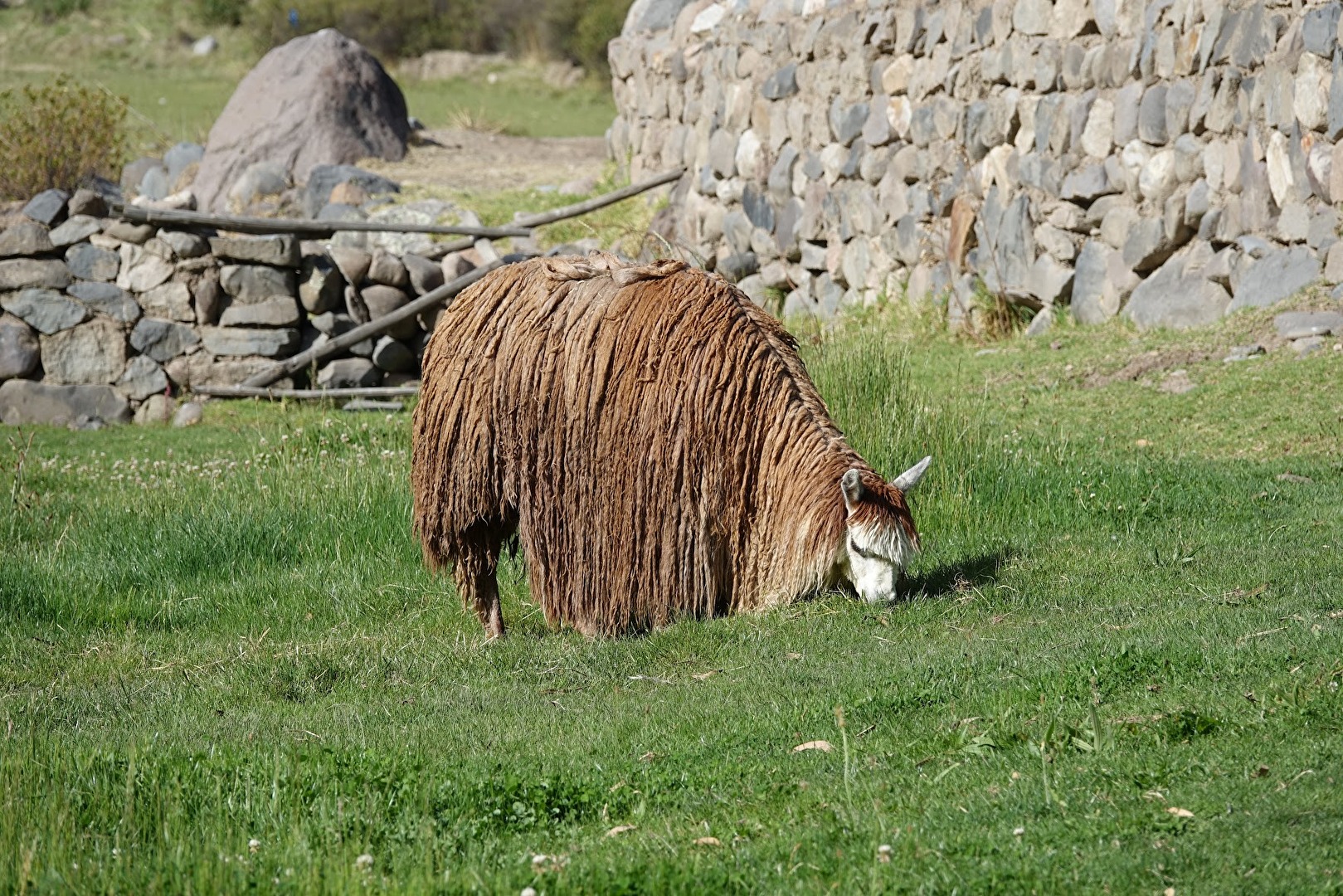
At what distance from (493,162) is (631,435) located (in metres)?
17.3

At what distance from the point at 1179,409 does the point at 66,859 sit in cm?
786

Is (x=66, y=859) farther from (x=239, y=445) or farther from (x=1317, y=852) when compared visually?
(x=239, y=445)

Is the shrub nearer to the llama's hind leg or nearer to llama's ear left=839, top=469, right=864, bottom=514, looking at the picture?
the llama's hind leg

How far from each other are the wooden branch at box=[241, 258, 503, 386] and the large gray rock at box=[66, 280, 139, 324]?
1287 mm

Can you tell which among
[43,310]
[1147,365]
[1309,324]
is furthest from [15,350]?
[1309,324]

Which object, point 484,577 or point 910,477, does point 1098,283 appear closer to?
point 910,477

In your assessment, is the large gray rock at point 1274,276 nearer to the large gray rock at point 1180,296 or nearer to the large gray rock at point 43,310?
the large gray rock at point 1180,296

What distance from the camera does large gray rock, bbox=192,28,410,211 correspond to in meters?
21.5

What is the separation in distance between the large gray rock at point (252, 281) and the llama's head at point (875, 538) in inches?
A: 382

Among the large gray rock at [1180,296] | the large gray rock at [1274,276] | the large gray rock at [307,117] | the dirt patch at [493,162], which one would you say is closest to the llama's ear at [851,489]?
the large gray rock at [1274,276]

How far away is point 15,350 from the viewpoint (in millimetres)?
14414

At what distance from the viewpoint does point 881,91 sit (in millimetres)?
15383

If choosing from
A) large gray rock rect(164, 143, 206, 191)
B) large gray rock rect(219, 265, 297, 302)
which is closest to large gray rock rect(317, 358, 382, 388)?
large gray rock rect(219, 265, 297, 302)

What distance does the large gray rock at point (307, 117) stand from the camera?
21.5 meters
